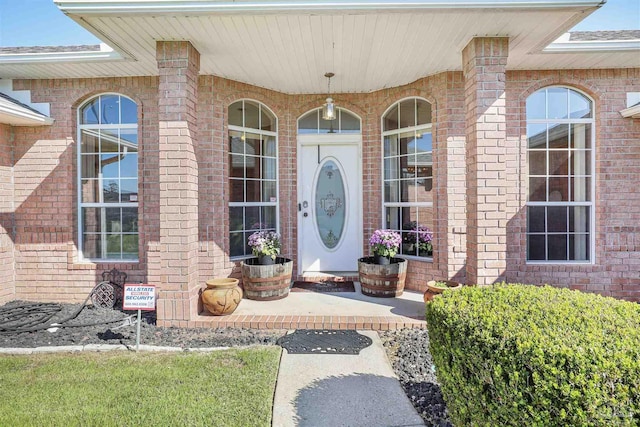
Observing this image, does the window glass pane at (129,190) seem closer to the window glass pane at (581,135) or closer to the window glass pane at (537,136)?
the window glass pane at (537,136)

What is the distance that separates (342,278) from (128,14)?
181 inches

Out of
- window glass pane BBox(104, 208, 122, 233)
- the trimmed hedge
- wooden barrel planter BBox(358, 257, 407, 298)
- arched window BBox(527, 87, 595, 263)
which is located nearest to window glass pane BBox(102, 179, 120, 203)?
window glass pane BBox(104, 208, 122, 233)

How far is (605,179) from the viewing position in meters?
5.05

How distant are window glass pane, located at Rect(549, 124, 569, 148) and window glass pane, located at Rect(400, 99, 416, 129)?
2008 mm

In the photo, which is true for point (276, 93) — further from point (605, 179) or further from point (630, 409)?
point (630, 409)

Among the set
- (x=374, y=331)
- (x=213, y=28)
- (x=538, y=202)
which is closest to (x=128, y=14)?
(x=213, y=28)

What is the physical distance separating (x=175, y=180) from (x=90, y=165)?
2410 mm

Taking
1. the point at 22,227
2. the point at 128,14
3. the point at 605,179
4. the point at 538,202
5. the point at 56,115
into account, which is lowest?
the point at 22,227

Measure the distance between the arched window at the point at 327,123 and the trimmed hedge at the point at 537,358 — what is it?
4374mm

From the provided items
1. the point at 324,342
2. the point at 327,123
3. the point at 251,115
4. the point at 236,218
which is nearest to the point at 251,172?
the point at 236,218

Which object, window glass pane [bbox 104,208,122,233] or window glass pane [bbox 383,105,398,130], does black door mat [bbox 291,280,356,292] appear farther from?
window glass pane [bbox 104,208,122,233]

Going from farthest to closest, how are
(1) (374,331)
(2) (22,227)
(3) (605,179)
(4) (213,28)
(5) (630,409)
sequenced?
(2) (22,227) → (3) (605,179) → (1) (374,331) → (4) (213,28) → (5) (630,409)

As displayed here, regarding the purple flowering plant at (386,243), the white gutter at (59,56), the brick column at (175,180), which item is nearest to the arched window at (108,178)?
the white gutter at (59,56)

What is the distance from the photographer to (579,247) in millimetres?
5223
